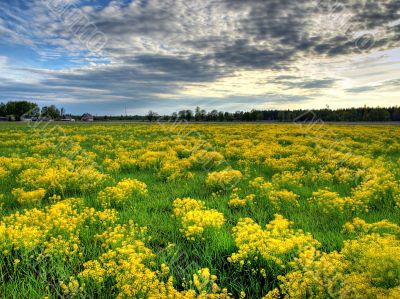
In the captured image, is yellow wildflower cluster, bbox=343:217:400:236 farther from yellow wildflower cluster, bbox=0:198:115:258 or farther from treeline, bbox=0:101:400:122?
treeline, bbox=0:101:400:122

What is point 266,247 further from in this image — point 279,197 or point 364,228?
point 279,197

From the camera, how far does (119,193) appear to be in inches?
333

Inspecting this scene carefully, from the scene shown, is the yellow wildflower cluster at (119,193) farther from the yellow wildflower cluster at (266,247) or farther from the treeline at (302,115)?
the treeline at (302,115)

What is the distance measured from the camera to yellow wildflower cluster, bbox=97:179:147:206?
8.36m

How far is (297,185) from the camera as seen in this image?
33.8 ft

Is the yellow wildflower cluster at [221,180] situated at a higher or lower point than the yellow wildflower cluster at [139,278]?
higher

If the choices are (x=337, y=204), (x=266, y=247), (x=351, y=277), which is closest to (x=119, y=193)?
(x=266, y=247)

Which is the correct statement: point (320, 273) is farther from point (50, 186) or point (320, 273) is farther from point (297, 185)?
point (50, 186)

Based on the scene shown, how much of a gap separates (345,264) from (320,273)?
1.58 ft

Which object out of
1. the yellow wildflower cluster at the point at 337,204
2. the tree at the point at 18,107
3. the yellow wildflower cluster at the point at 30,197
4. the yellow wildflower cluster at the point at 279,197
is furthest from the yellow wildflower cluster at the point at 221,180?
the tree at the point at 18,107

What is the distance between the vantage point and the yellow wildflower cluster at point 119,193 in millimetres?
8359

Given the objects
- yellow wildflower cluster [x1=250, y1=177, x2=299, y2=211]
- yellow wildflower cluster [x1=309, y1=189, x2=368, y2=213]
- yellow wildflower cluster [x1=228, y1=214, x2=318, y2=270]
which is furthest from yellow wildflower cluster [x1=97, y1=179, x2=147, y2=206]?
yellow wildflower cluster [x1=309, y1=189, x2=368, y2=213]

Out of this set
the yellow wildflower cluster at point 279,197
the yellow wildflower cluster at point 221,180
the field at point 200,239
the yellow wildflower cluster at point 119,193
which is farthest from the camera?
A: the yellow wildflower cluster at point 221,180

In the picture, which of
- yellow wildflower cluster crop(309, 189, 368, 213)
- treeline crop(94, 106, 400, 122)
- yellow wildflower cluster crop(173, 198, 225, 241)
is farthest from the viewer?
treeline crop(94, 106, 400, 122)
